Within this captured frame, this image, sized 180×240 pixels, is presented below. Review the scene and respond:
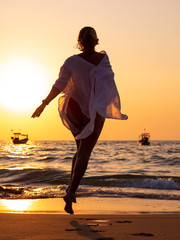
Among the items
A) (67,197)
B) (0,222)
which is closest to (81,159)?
(67,197)

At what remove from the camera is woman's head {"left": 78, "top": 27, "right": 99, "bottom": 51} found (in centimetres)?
376

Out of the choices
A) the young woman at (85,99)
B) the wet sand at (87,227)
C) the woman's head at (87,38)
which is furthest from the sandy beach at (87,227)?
the woman's head at (87,38)

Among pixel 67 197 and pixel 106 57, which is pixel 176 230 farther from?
pixel 106 57

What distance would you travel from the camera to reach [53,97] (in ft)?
12.1

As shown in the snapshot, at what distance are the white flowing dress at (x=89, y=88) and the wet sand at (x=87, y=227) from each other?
801mm

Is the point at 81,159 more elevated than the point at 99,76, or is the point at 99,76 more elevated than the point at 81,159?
the point at 99,76

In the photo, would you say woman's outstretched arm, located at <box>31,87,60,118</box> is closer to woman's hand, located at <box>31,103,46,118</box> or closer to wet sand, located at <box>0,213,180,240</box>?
woman's hand, located at <box>31,103,46,118</box>

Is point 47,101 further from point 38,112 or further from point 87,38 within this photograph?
point 87,38

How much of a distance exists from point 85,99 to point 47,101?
0.36 metres

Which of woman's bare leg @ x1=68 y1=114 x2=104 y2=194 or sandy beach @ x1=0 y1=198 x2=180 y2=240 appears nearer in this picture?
sandy beach @ x1=0 y1=198 x2=180 y2=240

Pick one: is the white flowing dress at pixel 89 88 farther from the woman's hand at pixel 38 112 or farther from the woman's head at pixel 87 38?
the woman's hand at pixel 38 112

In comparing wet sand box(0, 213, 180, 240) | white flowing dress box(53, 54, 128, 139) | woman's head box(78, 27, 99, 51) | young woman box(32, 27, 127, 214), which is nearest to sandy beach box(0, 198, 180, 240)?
wet sand box(0, 213, 180, 240)

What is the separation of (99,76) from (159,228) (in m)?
1.48

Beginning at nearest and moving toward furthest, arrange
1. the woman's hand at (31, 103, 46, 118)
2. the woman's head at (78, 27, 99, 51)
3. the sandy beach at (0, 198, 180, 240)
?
the sandy beach at (0, 198, 180, 240) → the woman's hand at (31, 103, 46, 118) → the woman's head at (78, 27, 99, 51)
